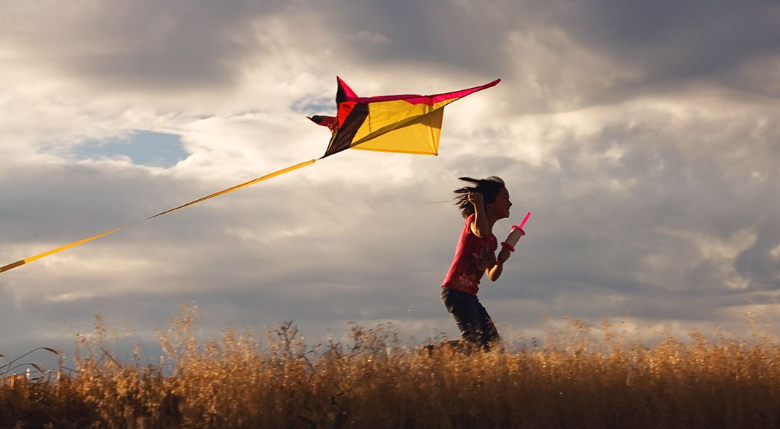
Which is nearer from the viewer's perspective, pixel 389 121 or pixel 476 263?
pixel 476 263

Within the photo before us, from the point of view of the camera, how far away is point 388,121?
1034cm

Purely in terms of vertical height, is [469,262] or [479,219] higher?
[479,219]

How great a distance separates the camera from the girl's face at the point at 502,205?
924 cm

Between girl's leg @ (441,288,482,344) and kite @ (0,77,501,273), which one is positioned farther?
kite @ (0,77,501,273)

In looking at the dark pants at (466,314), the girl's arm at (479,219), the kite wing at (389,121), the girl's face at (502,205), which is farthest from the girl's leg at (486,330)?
the kite wing at (389,121)

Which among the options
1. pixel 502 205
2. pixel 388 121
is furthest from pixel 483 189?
pixel 388 121

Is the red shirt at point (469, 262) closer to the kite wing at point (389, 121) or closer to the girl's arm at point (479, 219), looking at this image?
the girl's arm at point (479, 219)

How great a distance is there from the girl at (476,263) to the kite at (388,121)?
1400mm

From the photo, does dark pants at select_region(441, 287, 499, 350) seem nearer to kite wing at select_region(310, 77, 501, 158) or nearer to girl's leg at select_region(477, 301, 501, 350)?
girl's leg at select_region(477, 301, 501, 350)

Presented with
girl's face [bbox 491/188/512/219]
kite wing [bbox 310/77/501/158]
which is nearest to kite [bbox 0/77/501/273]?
kite wing [bbox 310/77/501/158]

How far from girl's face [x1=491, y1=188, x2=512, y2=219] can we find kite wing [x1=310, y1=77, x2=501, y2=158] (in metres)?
1.35

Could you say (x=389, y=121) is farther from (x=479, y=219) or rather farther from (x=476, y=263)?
(x=476, y=263)

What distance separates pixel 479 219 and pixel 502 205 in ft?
1.40

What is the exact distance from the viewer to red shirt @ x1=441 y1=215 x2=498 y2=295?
8922 millimetres
